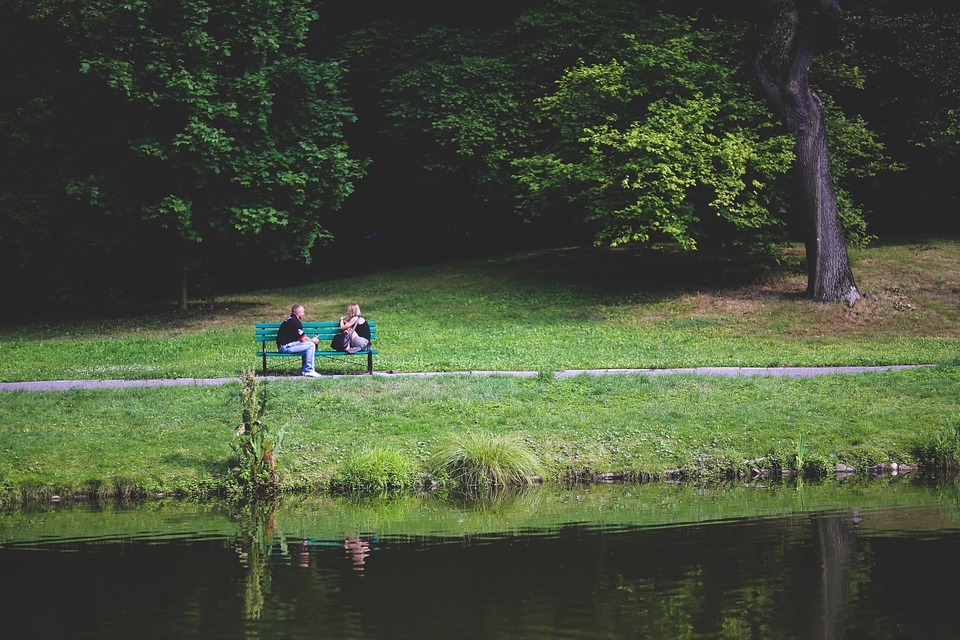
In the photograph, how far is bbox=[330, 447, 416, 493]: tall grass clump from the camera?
14.9m

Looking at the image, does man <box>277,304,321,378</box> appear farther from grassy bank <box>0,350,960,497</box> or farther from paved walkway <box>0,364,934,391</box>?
grassy bank <box>0,350,960,497</box>

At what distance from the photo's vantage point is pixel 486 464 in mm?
14852

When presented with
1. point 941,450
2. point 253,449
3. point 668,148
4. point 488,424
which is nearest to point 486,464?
point 488,424

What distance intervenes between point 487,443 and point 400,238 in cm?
3186

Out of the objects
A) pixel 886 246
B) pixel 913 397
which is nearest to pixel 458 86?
pixel 886 246

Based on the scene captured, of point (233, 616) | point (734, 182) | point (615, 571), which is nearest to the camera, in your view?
point (233, 616)

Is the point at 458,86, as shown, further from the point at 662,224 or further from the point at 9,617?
the point at 9,617

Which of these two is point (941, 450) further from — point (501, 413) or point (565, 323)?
point (565, 323)

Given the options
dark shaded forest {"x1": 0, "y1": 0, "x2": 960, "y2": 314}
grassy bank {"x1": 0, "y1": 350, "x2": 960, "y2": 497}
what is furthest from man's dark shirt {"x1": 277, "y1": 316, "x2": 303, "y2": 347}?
dark shaded forest {"x1": 0, "y1": 0, "x2": 960, "y2": 314}

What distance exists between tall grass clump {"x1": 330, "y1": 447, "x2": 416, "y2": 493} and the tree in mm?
15026

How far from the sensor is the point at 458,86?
36500mm

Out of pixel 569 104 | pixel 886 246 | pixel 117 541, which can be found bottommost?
pixel 117 541

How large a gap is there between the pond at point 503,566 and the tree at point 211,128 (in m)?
16.3

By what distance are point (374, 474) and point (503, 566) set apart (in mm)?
4950
